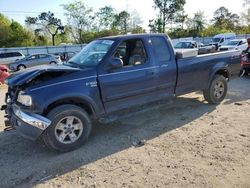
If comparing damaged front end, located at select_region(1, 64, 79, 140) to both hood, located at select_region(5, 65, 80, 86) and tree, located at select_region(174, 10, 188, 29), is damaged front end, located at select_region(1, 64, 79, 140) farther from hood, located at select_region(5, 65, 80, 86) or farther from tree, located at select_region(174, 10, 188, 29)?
tree, located at select_region(174, 10, 188, 29)

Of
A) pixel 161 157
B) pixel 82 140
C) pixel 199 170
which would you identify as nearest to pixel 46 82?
pixel 82 140

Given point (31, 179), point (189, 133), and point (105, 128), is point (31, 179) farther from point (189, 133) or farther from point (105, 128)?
point (189, 133)

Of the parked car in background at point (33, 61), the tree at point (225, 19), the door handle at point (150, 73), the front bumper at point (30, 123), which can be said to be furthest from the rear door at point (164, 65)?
the tree at point (225, 19)

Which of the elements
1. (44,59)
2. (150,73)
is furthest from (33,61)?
(150,73)

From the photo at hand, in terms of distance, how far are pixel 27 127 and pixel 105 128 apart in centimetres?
183

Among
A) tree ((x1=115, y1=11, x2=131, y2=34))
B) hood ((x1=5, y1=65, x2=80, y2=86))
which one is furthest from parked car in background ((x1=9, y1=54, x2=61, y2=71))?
tree ((x1=115, y1=11, x2=131, y2=34))

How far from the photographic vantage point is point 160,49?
6.34 meters

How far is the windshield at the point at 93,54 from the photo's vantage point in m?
5.66

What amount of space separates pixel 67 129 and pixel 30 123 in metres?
0.64

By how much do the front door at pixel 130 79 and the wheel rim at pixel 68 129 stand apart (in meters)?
0.66

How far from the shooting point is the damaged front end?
4.73 meters

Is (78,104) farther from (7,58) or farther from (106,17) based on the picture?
(106,17)

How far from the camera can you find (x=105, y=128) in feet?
20.4

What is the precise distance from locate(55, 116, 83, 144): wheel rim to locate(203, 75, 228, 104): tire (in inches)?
144
